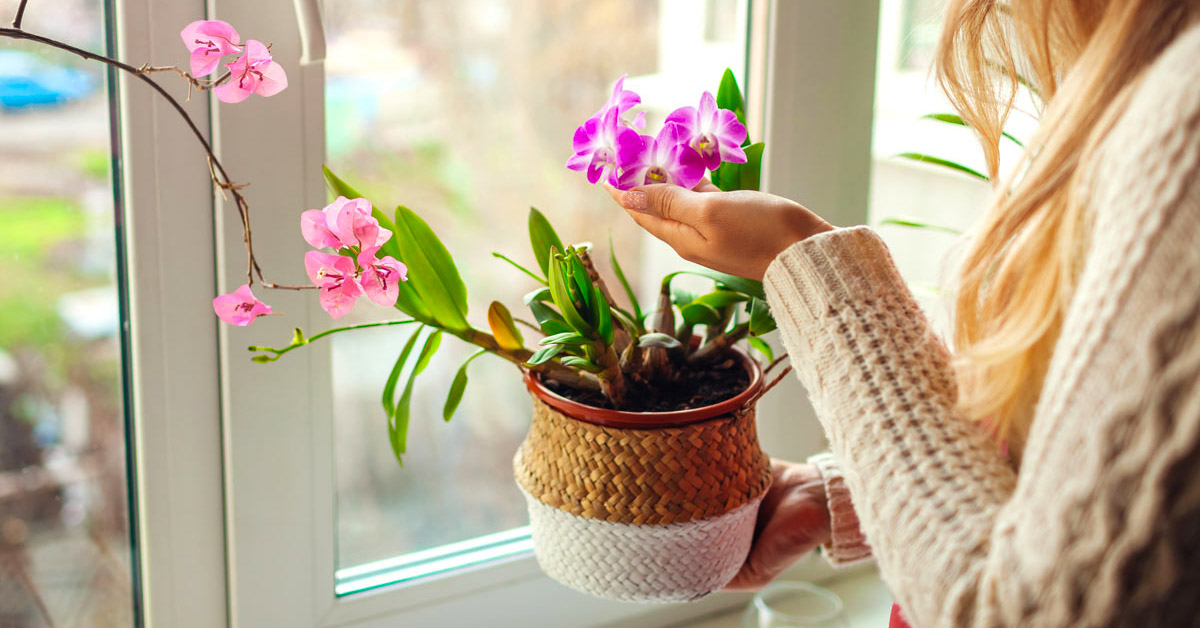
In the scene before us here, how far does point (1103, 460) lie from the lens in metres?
0.45

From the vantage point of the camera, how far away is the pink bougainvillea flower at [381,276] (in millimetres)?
713

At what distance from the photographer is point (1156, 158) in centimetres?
45

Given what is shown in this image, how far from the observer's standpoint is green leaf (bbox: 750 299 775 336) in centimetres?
81

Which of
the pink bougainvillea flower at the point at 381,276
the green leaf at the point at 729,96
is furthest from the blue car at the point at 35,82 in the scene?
the green leaf at the point at 729,96

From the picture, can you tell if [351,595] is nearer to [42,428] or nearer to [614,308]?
[42,428]

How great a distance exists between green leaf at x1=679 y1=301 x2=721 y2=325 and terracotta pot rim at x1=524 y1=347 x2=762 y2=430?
90 mm

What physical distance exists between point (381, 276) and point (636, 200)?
0.19 m

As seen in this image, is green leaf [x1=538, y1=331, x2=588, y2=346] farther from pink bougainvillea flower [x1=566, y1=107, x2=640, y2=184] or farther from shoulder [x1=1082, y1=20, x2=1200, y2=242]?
shoulder [x1=1082, y1=20, x2=1200, y2=242]

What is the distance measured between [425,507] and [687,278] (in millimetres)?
434

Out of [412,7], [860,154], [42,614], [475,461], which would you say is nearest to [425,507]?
[475,461]

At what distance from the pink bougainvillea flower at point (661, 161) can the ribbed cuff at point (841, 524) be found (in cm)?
34

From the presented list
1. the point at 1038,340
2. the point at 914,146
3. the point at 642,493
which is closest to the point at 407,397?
the point at 642,493

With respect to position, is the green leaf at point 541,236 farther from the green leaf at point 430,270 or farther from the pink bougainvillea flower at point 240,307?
the pink bougainvillea flower at point 240,307

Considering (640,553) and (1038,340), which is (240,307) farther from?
(1038,340)
